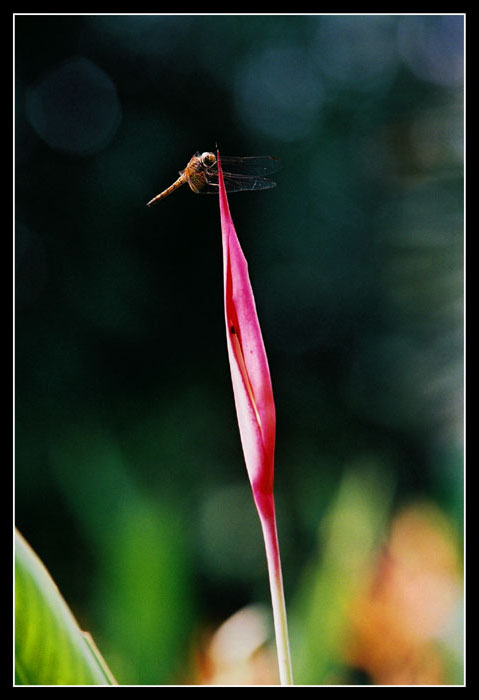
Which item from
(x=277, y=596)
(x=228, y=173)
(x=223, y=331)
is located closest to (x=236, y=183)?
(x=228, y=173)

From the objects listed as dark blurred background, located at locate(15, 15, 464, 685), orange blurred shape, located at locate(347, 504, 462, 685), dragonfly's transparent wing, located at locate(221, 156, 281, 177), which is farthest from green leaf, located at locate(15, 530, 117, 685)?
dragonfly's transparent wing, located at locate(221, 156, 281, 177)

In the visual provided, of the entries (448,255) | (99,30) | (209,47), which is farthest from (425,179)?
(99,30)

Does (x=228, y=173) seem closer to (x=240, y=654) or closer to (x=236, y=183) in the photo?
(x=236, y=183)

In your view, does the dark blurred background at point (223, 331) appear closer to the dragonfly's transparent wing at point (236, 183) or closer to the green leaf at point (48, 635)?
the dragonfly's transparent wing at point (236, 183)

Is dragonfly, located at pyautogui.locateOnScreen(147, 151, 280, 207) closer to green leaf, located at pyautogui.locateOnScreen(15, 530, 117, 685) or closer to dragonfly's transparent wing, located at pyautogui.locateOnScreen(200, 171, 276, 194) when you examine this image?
dragonfly's transparent wing, located at pyautogui.locateOnScreen(200, 171, 276, 194)

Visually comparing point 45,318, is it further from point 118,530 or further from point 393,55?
point 393,55

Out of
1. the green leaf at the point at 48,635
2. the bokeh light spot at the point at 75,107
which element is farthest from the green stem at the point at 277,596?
the bokeh light spot at the point at 75,107
